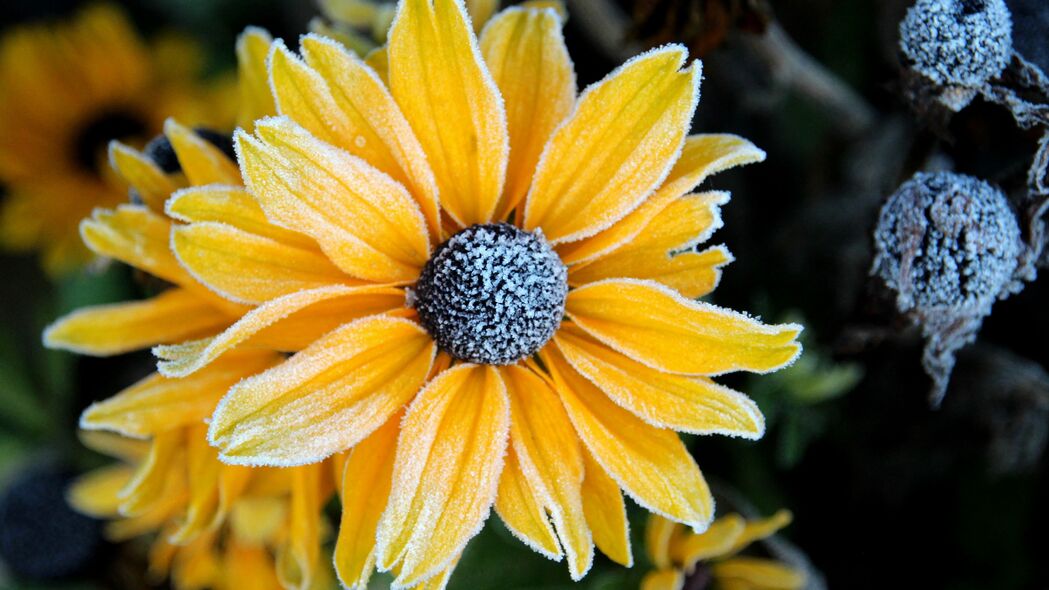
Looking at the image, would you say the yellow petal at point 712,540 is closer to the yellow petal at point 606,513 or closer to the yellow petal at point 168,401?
the yellow petal at point 606,513

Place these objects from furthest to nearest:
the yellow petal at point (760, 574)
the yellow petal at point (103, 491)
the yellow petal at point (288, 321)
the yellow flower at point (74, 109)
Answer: the yellow flower at point (74, 109), the yellow petal at point (103, 491), the yellow petal at point (760, 574), the yellow petal at point (288, 321)

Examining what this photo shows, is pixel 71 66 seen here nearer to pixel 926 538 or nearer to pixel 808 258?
pixel 808 258

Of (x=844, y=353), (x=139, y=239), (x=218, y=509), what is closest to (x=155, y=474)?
(x=218, y=509)

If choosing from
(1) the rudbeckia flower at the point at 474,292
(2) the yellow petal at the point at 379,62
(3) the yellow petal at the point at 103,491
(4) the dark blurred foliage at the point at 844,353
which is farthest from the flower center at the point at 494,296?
(3) the yellow petal at the point at 103,491

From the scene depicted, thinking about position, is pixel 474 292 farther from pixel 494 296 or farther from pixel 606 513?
pixel 606 513

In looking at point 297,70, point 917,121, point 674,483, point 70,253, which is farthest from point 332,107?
point 70,253

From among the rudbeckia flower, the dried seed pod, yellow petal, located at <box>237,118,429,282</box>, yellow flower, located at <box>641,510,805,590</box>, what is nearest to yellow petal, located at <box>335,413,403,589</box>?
the rudbeckia flower
